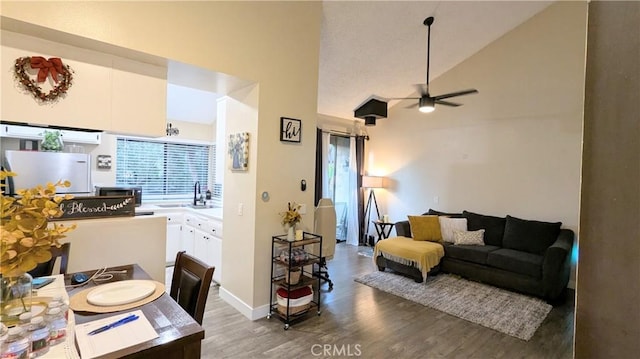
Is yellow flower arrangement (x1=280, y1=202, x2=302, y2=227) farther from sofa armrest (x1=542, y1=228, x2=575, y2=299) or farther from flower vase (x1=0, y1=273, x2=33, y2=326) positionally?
sofa armrest (x1=542, y1=228, x2=575, y2=299)

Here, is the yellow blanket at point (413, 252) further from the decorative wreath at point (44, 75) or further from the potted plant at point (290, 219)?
the decorative wreath at point (44, 75)

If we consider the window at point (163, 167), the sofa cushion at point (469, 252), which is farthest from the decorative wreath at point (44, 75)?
the sofa cushion at point (469, 252)

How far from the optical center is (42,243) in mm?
1145

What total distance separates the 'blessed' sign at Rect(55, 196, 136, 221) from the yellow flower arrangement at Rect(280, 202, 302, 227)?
1343 mm

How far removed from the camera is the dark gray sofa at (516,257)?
352 cm

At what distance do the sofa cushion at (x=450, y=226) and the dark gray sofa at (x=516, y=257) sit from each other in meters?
0.15

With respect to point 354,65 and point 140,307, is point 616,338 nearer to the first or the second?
point 140,307

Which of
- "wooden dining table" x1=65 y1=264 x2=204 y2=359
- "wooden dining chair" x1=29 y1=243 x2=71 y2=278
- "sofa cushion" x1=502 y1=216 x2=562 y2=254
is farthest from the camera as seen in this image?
"sofa cushion" x1=502 y1=216 x2=562 y2=254

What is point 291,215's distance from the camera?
10.1 feet

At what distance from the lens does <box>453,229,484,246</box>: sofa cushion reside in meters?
4.43

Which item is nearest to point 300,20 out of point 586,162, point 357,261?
point 586,162

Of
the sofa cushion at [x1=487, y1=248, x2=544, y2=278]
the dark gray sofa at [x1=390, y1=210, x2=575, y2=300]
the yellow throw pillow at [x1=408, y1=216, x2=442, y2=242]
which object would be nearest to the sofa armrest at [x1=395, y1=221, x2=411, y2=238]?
the dark gray sofa at [x1=390, y1=210, x2=575, y2=300]

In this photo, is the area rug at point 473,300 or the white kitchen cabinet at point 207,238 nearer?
the area rug at point 473,300

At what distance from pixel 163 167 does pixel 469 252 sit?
16.2 feet
